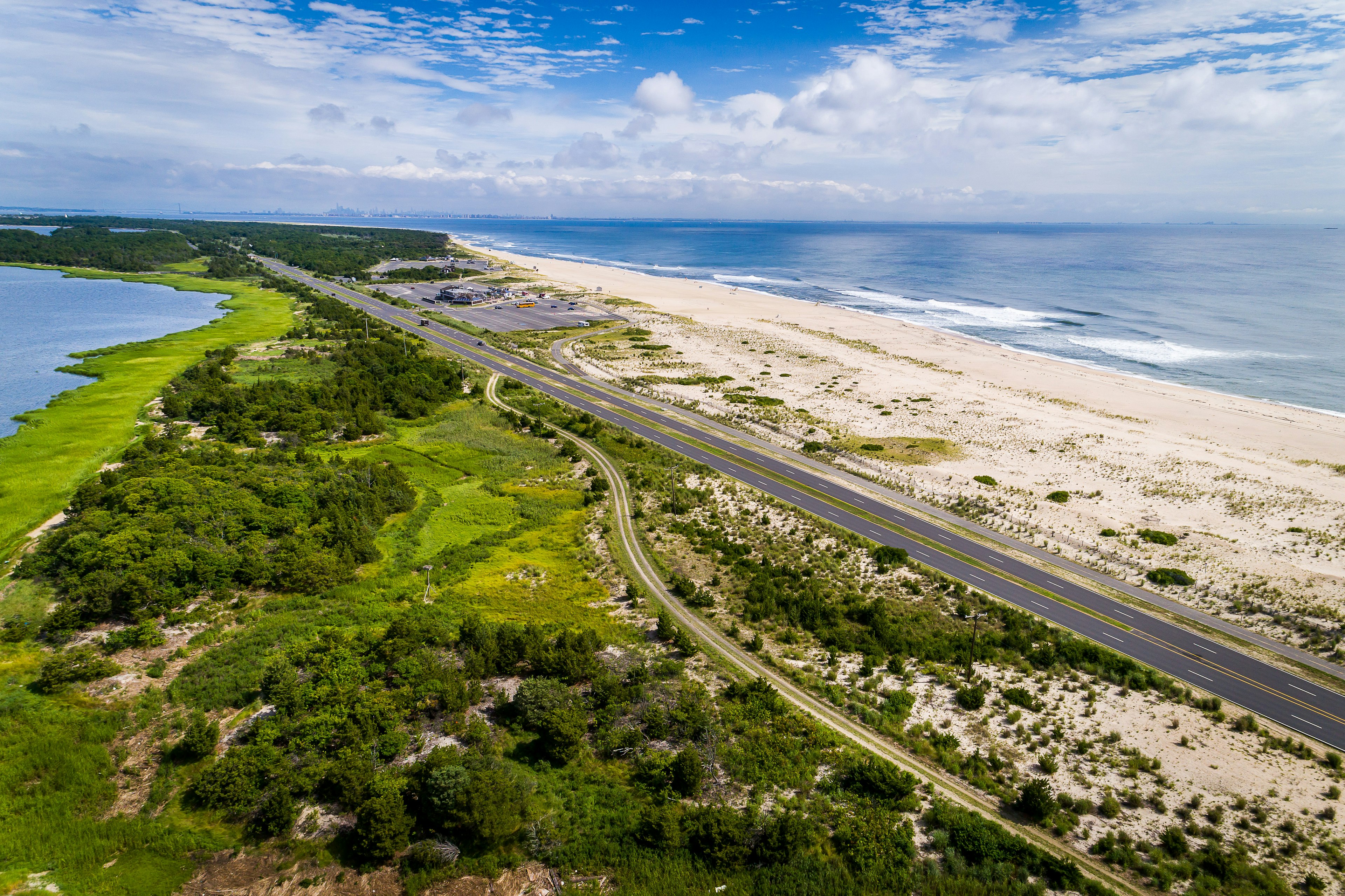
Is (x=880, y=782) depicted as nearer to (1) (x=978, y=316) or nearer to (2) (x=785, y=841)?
(2) (x=785, y=841)

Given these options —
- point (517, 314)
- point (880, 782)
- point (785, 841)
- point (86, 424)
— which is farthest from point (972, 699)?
point (517, 314)

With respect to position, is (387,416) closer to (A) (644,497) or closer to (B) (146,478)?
(B) (146,478)

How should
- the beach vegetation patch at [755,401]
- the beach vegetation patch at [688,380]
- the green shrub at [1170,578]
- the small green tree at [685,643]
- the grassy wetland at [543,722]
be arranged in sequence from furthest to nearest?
the beach vegetation patch at [688,380] → the beach vegetation patch at [755,401] → the green shrub at [1170,578] → the small green tree at [685,643] → the grassy wetland at [543,722]

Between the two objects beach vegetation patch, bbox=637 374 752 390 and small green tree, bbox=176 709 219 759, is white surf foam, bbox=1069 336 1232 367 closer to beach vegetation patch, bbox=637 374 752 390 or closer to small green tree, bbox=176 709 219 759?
A: beach vegetation patch, bbox=637 374 752 390

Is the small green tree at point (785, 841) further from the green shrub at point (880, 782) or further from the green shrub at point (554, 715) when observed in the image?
the green shrub at point (554, 715)

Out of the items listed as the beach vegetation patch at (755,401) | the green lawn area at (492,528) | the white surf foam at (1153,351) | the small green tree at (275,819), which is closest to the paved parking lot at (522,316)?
the beach vegetation patch at (755,401)

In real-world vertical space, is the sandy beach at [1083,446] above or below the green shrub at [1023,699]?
above
